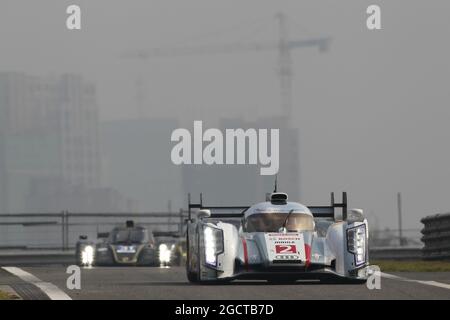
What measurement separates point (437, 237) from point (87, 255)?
35.8ft

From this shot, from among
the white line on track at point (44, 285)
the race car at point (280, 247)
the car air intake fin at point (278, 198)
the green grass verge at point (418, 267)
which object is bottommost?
the green grass verge at point (418, 267)

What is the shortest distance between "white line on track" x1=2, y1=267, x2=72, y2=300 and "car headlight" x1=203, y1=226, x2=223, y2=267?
1.94m

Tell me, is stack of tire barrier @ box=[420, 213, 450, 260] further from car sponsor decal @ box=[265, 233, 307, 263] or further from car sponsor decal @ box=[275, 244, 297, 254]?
car sponsor decal @ box=[275, 244, 297, 254]

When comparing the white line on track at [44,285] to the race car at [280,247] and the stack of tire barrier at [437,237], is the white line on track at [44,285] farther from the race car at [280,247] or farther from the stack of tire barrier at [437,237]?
the stack of tire barrier at [437,237]

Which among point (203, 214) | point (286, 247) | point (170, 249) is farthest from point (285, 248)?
point (170, 249)

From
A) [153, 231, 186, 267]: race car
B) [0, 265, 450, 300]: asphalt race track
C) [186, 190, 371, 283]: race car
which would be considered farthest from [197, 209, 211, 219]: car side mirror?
[153, 231, 186, 267]: race car

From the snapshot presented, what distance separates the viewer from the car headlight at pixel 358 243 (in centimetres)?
1719

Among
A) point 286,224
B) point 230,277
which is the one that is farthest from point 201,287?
point 286,224

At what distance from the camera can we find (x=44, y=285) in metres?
16.5

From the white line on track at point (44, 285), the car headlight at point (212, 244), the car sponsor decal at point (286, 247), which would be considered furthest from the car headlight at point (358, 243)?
the white line on track at point (44, 285)

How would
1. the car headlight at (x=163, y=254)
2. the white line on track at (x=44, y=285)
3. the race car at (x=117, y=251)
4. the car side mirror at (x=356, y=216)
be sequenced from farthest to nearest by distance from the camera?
the car headlight at (x=163, y=254)
the race car at (x=117, y=251)
the car side mirror at (x=356, y=216)
the white line on track at (x=44, y=285)

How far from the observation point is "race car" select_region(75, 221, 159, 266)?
33.7m

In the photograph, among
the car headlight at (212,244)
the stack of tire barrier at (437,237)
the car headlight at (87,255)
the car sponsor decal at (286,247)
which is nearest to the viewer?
the car sponsor decal at (286,247)

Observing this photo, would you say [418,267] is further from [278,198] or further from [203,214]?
[203,214]
